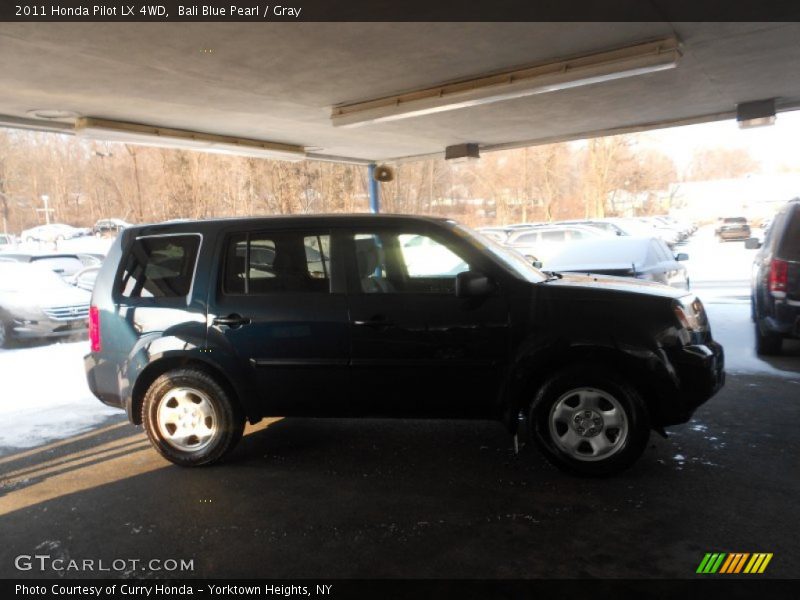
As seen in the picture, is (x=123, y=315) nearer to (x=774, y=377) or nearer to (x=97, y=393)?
(x=97, y=393)

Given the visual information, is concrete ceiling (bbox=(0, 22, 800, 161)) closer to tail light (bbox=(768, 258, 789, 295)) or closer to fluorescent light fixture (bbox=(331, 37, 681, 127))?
fluorescent light fixture (bbox=(331, 37, 681, 127))

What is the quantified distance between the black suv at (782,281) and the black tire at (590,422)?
153 inches

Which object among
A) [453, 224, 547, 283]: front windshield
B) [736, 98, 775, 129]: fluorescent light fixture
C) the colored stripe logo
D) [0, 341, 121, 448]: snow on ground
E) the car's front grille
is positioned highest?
[736, 98, 775, 129]: fluorescent light fixture

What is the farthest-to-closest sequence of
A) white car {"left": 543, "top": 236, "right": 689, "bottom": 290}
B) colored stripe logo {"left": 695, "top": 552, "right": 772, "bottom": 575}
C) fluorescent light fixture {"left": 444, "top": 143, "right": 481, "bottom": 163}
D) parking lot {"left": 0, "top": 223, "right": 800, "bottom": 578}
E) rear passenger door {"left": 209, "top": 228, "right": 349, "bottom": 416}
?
fluorescent light fixture {"left": 444, "top": 143, "right": 481, "bottom": 163} < white car {"left": 543, "top": 236, "right": 689, "bottom": 290} < rear passenger door {"left": 209, "top": 228, "right": 349, "bottom": 416} < parking lot {"left": 0, "top": 223, "right": 800, "bottom": 578} < colored stripe logo {"left": 695, "top": 552, "right": 772, "bottom": 575}

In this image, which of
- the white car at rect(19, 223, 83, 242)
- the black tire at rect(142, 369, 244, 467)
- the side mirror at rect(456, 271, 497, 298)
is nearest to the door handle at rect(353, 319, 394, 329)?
the side mirror at rect(456, 271, 497, 298)

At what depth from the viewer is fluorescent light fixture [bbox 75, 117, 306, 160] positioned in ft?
32.1

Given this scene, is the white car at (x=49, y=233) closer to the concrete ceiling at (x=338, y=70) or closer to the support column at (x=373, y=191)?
the support column at (x=373, y=191)

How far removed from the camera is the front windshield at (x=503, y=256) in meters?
4.40

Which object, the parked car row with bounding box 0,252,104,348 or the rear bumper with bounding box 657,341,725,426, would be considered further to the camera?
the parked car row with bounding box 0,252,104,348

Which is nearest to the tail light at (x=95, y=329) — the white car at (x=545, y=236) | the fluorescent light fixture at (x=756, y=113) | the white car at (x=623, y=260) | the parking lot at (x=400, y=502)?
the parking lot at (x=400, y=502)

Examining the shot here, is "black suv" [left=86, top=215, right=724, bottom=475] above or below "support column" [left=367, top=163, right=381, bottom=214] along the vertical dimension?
below

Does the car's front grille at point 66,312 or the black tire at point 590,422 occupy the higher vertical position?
the car's front grille at point 66,312

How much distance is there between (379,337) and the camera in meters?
4.30
